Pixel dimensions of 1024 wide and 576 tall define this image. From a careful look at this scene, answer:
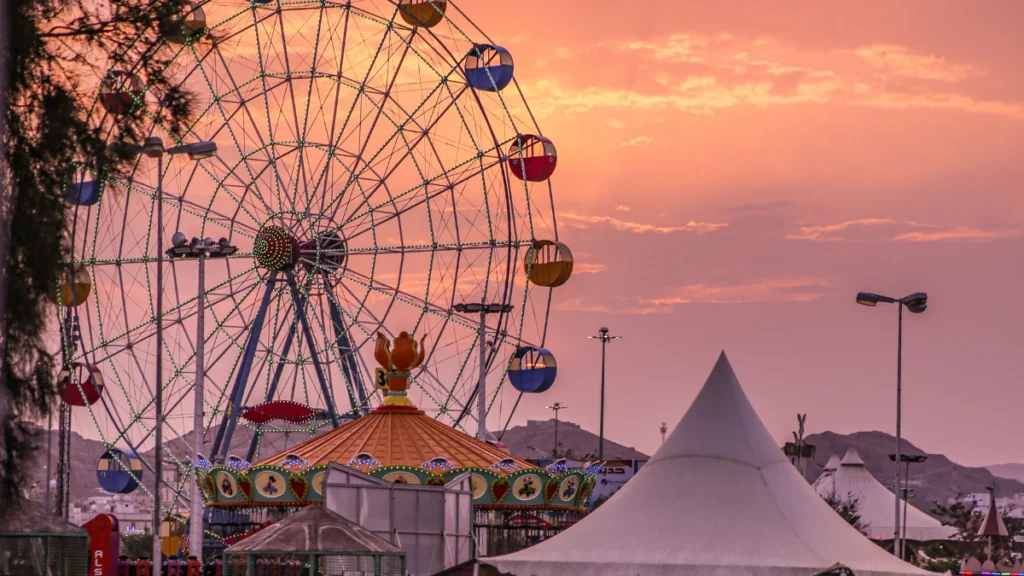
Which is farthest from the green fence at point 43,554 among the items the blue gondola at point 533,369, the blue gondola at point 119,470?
the blue gondola at point 119,470

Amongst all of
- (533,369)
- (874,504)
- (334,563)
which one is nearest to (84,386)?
(533,369)

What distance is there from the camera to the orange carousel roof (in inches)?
1528

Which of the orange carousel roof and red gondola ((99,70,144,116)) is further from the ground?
red gondola ((99,70,144,116))

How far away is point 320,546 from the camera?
26406mm

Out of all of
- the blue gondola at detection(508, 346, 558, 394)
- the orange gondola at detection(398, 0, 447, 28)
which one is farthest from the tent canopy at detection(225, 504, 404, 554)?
the orange gondola at detection(398, 0, 447, 28)

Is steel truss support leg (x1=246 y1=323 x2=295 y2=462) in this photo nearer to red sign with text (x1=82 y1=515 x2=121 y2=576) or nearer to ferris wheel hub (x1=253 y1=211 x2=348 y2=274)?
ferris wheel hub (x1=253 y1=211 x2=348 y2=274)

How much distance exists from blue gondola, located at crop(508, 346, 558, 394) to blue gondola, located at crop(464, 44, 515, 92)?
Result: 7.21m

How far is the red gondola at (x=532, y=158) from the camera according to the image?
159 ft

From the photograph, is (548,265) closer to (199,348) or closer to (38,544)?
(199,348)

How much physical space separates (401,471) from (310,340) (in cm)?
909

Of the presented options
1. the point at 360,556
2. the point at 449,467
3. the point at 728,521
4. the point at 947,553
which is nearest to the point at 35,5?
the point at 360,556

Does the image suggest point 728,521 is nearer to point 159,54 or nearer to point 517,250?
point 159,54

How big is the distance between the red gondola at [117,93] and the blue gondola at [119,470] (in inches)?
1126

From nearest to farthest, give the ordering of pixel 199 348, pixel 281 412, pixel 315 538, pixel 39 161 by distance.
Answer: pixel 39 161 < pixel 315 538 < pixel 199 348 < pixel 281 412
